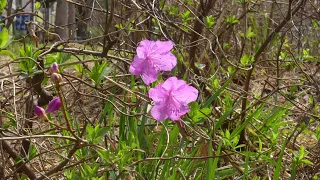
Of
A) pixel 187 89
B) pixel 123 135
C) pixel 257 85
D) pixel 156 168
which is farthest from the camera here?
pixel 257 85

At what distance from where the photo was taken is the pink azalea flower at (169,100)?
1.20 m

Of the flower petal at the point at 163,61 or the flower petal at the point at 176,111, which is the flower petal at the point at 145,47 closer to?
the flower petal at the point at 163,61

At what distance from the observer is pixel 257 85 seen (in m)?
3.60

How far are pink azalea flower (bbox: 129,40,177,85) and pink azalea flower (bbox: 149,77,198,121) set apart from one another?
2.2 inches

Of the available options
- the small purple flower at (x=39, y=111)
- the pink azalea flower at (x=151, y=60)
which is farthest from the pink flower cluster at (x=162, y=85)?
the small purple flower at (x=39, y=111)

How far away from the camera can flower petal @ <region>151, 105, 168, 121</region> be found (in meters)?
1.19

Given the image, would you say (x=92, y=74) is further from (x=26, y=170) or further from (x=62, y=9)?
(x=62, y=9)

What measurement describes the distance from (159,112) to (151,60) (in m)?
0.16

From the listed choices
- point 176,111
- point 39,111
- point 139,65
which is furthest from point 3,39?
point 176,111

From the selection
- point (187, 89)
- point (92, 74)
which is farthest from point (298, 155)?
point (92, 74)

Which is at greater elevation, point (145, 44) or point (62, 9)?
point (145, 44)

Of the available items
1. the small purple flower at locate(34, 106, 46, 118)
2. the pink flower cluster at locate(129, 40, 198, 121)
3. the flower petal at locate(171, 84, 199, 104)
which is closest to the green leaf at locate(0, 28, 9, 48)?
the small purple flower at locate(34, 106, 46, 118)

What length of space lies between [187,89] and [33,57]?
0.44 meters

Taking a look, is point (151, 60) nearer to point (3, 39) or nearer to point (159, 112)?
point (159, 112)
